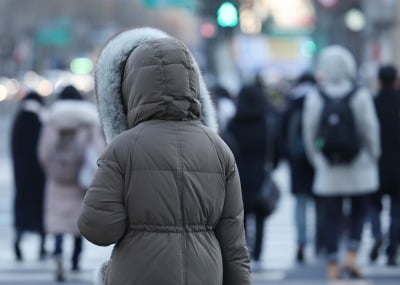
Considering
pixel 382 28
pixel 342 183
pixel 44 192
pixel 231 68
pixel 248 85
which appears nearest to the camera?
pixel 342 183

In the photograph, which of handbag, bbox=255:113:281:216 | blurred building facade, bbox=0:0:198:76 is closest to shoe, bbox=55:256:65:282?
handbag, bbox=255:113:281:216

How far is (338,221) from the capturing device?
1177 cm

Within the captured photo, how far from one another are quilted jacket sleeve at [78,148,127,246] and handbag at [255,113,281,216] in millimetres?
7538

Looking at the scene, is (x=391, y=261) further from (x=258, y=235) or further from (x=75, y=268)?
(x=75, y=268)

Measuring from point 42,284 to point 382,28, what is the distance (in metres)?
18.3

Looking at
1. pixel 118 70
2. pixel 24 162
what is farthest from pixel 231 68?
pixel 118 70

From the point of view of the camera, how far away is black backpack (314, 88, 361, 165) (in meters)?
11.4

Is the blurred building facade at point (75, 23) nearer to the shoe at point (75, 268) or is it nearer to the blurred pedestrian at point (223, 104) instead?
the blurred pedestrian at point (223, 104)

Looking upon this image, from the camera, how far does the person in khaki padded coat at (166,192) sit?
5133mm

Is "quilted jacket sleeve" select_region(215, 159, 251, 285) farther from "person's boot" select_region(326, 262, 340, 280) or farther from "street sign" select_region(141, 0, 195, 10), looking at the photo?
"street sign" select_region(141, 0, 195, 10)

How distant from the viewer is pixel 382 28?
29297mm

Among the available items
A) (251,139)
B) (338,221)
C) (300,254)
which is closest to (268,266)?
(300,254)

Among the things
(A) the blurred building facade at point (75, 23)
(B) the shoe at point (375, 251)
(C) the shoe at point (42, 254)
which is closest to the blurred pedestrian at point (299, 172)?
(B) the shoe at point (375, 251)

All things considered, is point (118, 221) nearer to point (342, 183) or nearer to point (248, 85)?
point (342, 183)
